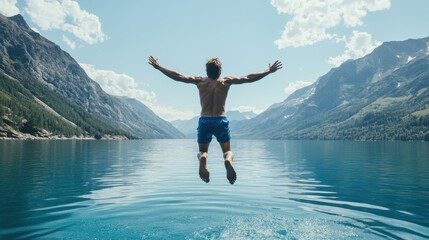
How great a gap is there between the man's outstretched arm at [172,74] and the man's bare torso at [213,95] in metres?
0.26

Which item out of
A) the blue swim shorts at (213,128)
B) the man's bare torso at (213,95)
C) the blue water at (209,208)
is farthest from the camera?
the blue water at (209,208)

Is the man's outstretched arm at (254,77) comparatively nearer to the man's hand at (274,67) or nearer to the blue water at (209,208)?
the man's hand at (274,67)

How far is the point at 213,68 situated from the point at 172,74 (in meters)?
1.50

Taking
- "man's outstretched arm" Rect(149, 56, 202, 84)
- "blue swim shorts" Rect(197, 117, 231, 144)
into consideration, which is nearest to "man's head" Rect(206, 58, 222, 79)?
"man's outstretched arm" Rect(149, 56, 202, 84)

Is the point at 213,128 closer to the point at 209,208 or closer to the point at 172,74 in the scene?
the point at 172,74

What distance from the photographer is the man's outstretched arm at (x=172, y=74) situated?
12.9 meters

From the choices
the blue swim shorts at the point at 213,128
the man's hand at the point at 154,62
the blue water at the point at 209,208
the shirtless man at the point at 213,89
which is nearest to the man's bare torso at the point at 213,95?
the shirtless man at the point at 213,89

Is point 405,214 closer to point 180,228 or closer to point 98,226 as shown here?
point 180,228

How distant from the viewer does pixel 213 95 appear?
12891mm

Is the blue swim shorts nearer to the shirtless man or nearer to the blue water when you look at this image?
the shirtless man

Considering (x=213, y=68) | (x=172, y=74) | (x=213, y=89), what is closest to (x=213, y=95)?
(x=213, y=89)

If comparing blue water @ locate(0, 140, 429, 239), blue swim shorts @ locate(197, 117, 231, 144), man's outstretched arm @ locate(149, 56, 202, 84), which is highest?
man's outstretched arm @ locate(149, 56, 202, 84)

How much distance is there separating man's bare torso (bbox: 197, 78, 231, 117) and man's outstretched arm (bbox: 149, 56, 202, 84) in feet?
0.84

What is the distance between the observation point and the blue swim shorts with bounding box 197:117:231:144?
13.3 metres
